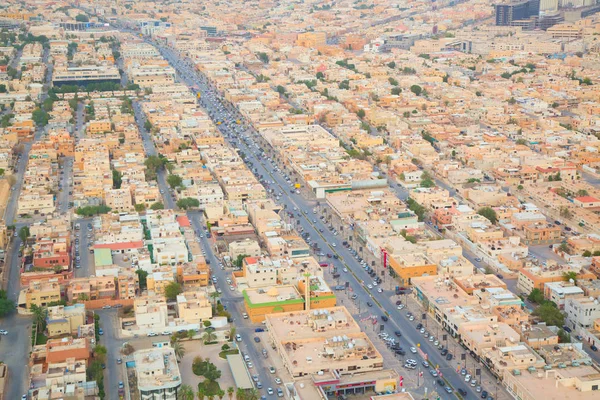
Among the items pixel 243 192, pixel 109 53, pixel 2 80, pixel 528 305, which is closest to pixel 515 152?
pixel 243 192

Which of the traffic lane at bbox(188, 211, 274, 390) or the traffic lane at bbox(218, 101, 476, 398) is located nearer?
the traffic lane at bbox(188, 211, 274, 390)

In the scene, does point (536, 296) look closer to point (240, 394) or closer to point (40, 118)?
point (240, 394)

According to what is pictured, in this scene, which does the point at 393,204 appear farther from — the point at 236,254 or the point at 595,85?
the point at 595,85

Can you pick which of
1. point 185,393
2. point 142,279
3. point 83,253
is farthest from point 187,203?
point 185,393

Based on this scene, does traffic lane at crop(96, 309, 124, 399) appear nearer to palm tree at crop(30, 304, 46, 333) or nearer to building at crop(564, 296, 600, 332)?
palm tree at crop(30, 304, 46, 333)

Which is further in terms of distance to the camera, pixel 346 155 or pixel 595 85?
pixel 595 85

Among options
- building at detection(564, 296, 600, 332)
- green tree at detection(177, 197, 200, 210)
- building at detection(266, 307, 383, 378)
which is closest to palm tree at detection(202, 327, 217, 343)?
building at detection(266, 307, 383, 378)

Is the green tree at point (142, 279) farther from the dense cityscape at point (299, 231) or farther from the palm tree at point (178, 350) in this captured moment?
the palm tree at point (178, 350)
